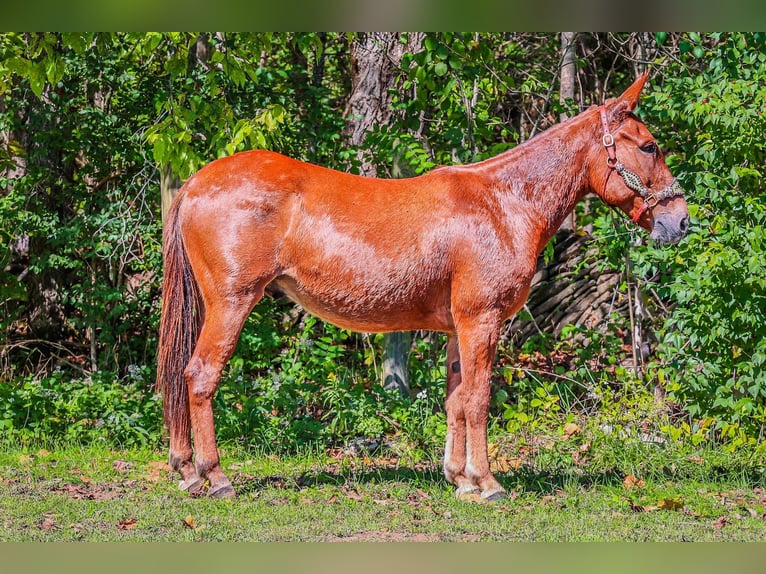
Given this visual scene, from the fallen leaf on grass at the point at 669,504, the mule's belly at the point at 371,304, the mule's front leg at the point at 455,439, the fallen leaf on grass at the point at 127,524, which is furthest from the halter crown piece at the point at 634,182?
the fallen leaf on grass at the point at 127,524

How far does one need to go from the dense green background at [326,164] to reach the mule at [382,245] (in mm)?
1317

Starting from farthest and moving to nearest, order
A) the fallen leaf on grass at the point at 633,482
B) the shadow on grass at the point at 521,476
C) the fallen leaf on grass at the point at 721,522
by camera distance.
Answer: the fallen leaf on grass at the point at 633,482
the shadow on grass at the point at 521,476
the fallen leaf on grass at the point at 721,522

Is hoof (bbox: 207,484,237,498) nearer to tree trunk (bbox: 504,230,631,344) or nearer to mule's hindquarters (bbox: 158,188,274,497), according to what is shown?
mule's hindquarters (bbox: 158,188,274,497)

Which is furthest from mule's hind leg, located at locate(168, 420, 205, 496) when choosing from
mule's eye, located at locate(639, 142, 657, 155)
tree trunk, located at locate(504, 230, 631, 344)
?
tree trunk, located at locate(504, 230, 631, 344)

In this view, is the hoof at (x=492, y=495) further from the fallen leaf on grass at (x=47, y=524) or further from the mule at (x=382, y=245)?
the fallen leaf on grass at (x=47, y=524)

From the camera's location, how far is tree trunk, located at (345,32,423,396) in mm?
8578

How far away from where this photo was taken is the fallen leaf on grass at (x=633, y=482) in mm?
6341

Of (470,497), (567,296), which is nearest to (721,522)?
(470,497)

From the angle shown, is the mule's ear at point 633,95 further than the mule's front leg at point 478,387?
Yes

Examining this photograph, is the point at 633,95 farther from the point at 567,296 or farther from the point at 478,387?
the point at 567,296

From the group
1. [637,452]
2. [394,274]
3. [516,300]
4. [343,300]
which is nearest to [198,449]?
[343,300]

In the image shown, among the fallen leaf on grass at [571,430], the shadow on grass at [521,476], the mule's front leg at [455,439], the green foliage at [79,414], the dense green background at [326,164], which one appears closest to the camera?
the mule's front leg at [455,439]

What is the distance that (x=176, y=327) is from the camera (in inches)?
232

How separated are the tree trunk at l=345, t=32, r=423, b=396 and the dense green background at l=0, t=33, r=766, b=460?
26 centimetres
